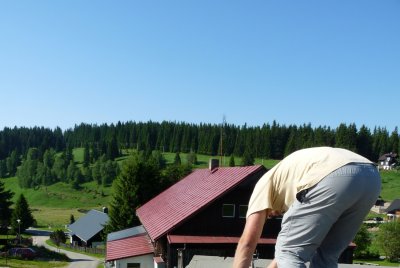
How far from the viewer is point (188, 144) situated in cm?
17575

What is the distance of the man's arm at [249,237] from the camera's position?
248 cm

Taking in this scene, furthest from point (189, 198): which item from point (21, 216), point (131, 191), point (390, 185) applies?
point (390, 185)

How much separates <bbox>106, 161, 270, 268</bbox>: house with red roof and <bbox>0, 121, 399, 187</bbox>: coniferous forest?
4212 inches

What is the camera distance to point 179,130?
179375mm

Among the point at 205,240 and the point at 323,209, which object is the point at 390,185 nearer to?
the point at 205,240

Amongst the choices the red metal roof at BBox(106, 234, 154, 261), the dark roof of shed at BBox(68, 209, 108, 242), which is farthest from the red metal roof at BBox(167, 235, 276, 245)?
the dark roof of shed at BBox(68, 209, 108, 242)

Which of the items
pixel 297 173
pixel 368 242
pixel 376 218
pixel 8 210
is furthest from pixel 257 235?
pixel 376 218

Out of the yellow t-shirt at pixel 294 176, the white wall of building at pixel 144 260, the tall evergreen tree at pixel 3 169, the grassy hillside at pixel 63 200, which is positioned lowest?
the grassy hillside at pixel 63 200

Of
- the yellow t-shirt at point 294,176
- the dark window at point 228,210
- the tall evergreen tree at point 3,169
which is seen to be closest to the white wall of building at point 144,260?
the dark window at point 228,210

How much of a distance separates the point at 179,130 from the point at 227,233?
516ft

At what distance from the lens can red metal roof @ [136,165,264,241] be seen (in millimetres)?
22266

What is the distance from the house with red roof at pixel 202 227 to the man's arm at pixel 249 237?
17897mm

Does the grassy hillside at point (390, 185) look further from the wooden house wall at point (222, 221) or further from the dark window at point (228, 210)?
the dark window at point (228, 210)

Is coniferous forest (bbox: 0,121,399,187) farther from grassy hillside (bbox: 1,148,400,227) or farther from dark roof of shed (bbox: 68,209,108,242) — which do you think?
dark roof of shed (bbox: 68,209,108,242)
